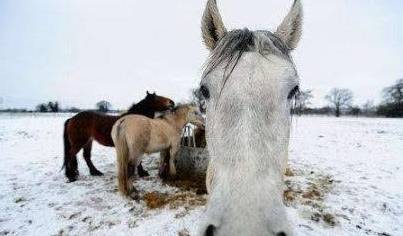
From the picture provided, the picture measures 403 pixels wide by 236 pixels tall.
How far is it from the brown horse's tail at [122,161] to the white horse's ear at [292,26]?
4.04 metres

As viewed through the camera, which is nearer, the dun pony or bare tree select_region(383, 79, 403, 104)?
the dun pony

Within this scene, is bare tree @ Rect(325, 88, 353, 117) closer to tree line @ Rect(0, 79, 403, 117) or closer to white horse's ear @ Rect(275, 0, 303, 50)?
tree line @ Rect(0, 79, 403, 117)

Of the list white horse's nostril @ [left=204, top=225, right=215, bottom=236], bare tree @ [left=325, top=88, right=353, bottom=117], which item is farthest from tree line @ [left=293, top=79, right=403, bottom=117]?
white horse's nostril @ [left=204, top=225, right=215, bottom=236]

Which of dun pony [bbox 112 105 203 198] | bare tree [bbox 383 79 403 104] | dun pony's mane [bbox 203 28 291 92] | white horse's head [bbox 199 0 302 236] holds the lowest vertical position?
dun pony [bbox 112 105 203 198]

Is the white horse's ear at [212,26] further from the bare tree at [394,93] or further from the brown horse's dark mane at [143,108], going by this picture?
the bare tree at [394,93]

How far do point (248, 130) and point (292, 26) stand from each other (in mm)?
1436

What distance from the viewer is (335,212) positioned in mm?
4457

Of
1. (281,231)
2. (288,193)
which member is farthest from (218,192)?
(288,193)

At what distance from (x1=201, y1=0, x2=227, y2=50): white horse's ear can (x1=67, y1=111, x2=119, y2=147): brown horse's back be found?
5077mm

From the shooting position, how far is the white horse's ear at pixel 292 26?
2.40 m

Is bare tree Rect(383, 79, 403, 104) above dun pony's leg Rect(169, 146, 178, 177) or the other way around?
above

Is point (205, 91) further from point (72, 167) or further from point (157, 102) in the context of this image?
point (157, 102)

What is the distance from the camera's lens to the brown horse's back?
683cm

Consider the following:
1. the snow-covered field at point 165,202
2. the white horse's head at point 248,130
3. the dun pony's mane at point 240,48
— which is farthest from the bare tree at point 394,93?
the white horse's head at point 248,130
